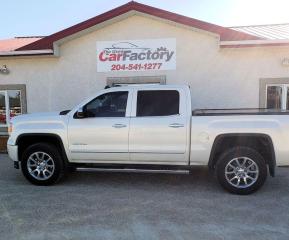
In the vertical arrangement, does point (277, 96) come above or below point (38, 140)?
above

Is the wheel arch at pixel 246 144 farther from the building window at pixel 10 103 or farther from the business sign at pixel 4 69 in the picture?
the business sign at pixel 4 69

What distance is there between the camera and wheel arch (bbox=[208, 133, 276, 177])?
198 inches

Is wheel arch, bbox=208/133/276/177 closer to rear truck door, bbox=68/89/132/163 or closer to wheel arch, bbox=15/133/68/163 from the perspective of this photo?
rear truck door, bbox=68/89/132/163

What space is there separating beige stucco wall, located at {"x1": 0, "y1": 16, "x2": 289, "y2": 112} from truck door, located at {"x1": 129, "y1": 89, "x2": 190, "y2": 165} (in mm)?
3433

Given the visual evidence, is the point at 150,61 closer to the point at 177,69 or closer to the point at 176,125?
the point at 177,69

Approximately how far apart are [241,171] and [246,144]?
19.7 inches

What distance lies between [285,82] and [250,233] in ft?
19.5

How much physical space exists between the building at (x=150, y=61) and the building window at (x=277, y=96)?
0.03m

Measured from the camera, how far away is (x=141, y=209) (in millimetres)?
4527

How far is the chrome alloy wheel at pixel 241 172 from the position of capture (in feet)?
16.8

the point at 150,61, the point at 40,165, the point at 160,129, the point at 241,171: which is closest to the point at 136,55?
the point at 150,61

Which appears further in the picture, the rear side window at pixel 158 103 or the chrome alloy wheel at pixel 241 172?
the rear side window at pixel 158 103

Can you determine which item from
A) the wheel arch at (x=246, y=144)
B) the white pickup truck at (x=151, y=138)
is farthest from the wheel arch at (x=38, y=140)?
the wheel arch at (x=246, y=144)

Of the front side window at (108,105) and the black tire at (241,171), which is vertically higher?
the front side window at (108,105)
